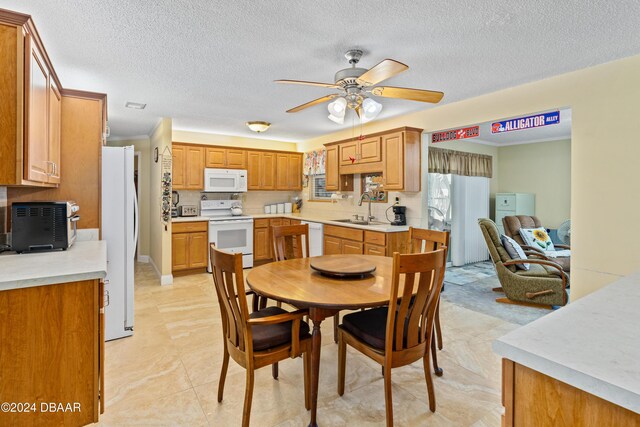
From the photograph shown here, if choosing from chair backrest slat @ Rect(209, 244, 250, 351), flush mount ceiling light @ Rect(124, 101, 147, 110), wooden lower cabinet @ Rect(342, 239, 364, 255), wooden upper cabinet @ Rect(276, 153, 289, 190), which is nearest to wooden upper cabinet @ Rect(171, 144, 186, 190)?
flush mount ceiling light @ Rect(124, 101, 147, 110)

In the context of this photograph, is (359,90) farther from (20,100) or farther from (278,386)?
(278,386)

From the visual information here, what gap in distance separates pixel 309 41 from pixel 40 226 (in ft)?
7.50

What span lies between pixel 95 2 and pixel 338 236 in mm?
3752

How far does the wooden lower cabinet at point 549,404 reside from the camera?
0.74 metres

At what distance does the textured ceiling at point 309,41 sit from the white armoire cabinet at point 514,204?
11.1 feet

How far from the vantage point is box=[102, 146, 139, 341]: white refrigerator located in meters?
3.02

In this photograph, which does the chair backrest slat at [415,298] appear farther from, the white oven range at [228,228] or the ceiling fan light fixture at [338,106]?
the white oven range at [228,228]

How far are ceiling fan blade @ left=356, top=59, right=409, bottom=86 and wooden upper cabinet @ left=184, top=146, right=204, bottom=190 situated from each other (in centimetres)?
394

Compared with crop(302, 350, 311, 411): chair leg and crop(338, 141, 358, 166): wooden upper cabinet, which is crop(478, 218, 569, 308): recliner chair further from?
crop(302, 350, 311, 411): chair leg

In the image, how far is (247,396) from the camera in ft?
5.83

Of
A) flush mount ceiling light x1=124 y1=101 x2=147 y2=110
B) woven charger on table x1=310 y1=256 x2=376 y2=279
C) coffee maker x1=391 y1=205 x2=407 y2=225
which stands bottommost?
woven charger on table x1=310 y1=256 x2=376 y2=279

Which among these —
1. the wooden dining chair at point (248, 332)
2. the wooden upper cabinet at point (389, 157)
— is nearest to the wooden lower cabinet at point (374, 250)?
the wooden upper cabinet at point (389, 157)

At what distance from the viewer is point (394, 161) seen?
4.43 m

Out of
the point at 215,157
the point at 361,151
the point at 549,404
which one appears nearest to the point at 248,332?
the point at 549,404
